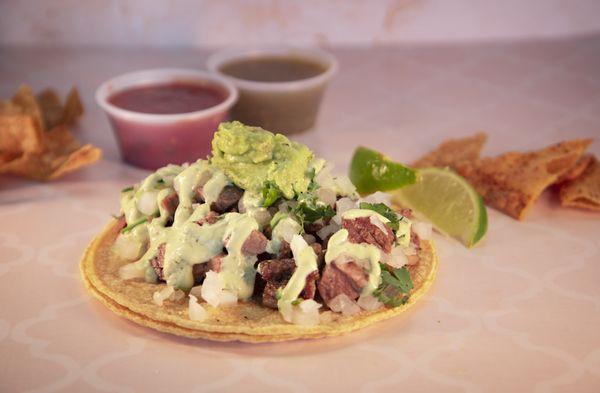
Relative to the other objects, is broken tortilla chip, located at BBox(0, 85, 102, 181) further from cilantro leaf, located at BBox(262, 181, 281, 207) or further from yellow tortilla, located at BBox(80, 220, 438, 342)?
cilantro leaf, located at BBox(262, 181, 281, 207)

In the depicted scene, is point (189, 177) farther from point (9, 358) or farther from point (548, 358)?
point (548, 358)

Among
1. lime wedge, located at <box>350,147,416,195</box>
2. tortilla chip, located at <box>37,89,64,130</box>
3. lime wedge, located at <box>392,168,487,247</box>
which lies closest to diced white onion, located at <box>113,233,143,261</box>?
lime wedge, located at <box>350,147,416,195</box>

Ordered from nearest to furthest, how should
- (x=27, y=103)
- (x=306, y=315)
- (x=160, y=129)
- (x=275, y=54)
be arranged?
(x=306, y=315)
(x=160, y=129)
(x=27, y=103)
(x=275, y=54)

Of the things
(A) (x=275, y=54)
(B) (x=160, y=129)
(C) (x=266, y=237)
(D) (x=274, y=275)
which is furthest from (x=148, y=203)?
(A) (x=275, y=54)

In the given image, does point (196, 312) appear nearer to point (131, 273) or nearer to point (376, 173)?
point (131, 273)

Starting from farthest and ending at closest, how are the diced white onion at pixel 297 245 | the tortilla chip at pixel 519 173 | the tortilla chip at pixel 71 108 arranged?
the tortilla chip at pixel 71 108, the tortilla chip at pixel 519 173, the diced white onion at pixel 297 245

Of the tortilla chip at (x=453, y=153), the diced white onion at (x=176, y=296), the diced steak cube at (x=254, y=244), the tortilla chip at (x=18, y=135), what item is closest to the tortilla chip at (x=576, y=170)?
A: the tortilla chip at (x=453, y=153)

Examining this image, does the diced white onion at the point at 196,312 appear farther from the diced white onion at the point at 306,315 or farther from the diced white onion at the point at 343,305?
the diced white onion at the point at 343,305
